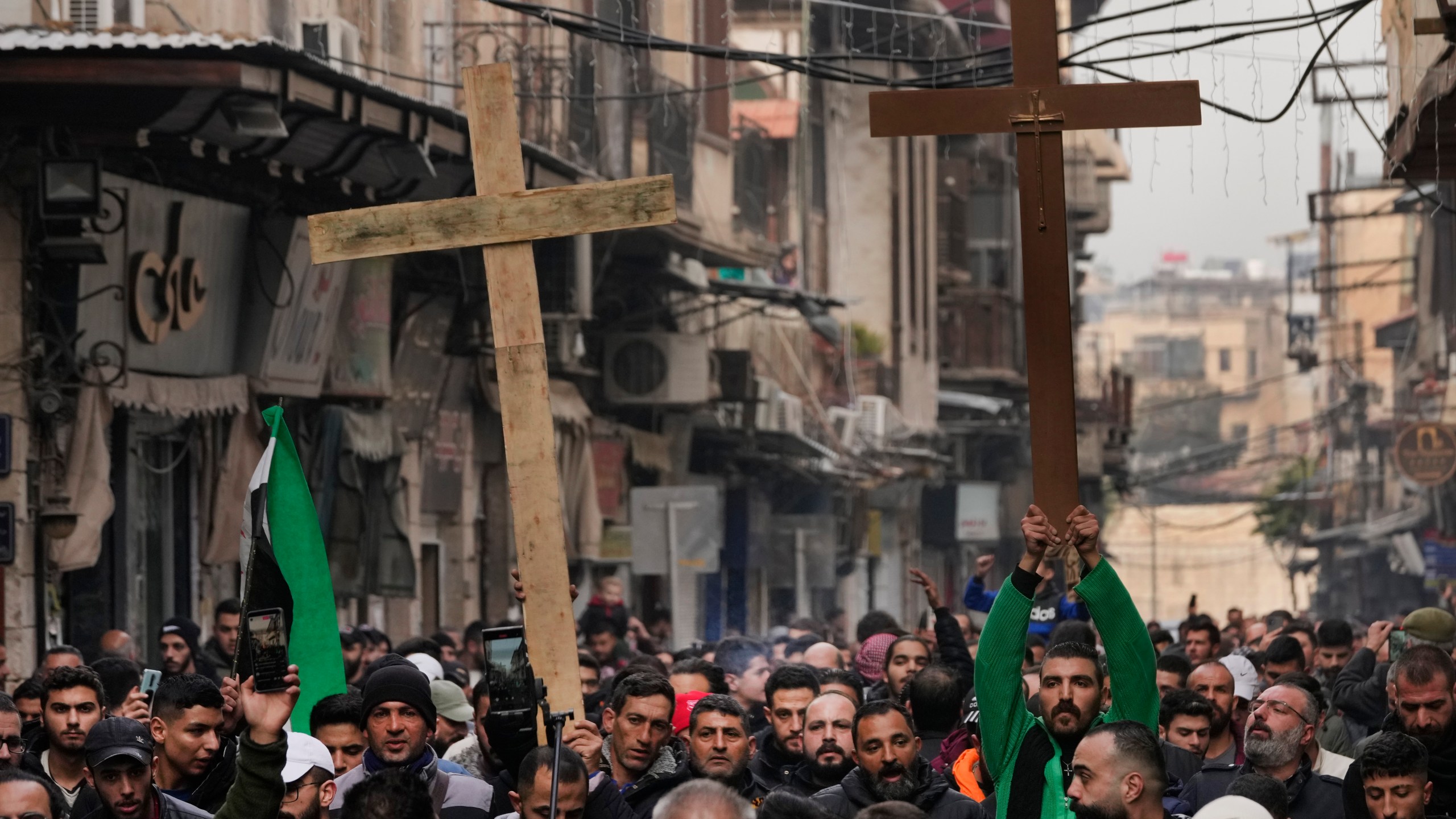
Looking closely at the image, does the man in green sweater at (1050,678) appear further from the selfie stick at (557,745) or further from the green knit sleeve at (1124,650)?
the selfie stick at (557,745)

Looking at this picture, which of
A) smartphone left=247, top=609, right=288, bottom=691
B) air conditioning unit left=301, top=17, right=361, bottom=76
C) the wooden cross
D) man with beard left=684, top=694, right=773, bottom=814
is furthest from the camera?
air conditioning unit left=301, top=17, right=361, bottom=76

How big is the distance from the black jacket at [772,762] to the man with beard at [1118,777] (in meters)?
2.85

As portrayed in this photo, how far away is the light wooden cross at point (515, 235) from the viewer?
24.8ft

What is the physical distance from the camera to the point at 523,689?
7.24 m

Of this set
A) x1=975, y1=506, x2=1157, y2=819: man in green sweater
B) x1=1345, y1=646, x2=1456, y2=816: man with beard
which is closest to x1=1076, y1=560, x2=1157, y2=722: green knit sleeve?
x1=975, y1=506, x2=1157, y2=819: man in green sweater

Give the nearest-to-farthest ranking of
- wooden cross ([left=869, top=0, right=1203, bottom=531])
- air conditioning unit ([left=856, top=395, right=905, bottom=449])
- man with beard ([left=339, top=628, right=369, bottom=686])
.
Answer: wooden cross ([left=869, top=0, right=1203, bottom=531]) < man with beard ([left=339, top=628, right=369, bottom=686]) < air conditioning unit ([left=856, top=395, right=905, bottom=449])

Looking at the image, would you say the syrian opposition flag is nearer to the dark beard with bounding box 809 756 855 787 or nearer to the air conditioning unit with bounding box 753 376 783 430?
the dark beard with bounding box 809 756 855 787

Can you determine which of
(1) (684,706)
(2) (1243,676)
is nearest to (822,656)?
(2) (1243,676)

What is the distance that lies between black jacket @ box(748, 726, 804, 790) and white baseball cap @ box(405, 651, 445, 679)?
220 cm

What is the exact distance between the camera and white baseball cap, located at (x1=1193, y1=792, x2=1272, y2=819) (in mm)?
5621

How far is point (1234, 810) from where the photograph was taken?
5.64m

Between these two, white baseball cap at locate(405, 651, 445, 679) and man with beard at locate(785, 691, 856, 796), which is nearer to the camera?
man with beard at locate(785, 691, 856, 796)

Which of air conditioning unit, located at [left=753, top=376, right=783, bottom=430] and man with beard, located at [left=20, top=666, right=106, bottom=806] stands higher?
air conditioning unit, located at [left=753, top=376, right=783, bottom=430]

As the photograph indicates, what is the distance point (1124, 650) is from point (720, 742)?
1634 millimetres
